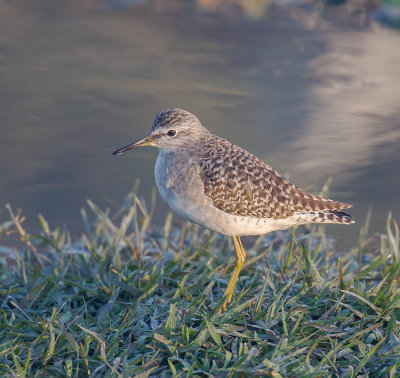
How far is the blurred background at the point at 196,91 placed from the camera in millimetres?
8086

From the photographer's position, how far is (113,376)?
12.8 feet

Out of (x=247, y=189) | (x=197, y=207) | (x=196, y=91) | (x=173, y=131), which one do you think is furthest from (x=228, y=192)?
(x=196, y=91)

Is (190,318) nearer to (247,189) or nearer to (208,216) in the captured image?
(208,216)

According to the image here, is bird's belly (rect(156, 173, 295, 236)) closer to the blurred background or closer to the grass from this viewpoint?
the grass

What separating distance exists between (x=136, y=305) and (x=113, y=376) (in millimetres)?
839

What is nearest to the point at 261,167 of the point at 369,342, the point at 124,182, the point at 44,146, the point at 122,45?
the point at 369,342

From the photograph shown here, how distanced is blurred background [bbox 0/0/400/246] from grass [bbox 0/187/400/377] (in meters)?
1.57

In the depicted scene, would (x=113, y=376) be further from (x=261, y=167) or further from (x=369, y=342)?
(x=261, y=167)

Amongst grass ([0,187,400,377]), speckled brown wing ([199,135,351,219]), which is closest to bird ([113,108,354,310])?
speckled brown wing ([199,135,351,219])

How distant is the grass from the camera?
4.05m

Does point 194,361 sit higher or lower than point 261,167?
lower

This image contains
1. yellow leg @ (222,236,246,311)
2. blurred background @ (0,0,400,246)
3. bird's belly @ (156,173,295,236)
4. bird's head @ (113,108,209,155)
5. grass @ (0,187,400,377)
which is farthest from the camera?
blurred background @ (0,0,400,246)

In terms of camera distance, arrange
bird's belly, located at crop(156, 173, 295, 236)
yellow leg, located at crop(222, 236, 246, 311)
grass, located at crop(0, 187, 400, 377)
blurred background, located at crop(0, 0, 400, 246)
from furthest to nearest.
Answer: blurred background, located at crop(0, 0, 400, 246) → bird's belly, located at crop(156, 173, 295, 236) → yellow leg, located at crop(222, 236, 246, 311) → grass, located at crop(0, 187, 400, 377)

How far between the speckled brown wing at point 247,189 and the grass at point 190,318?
0.50 m
